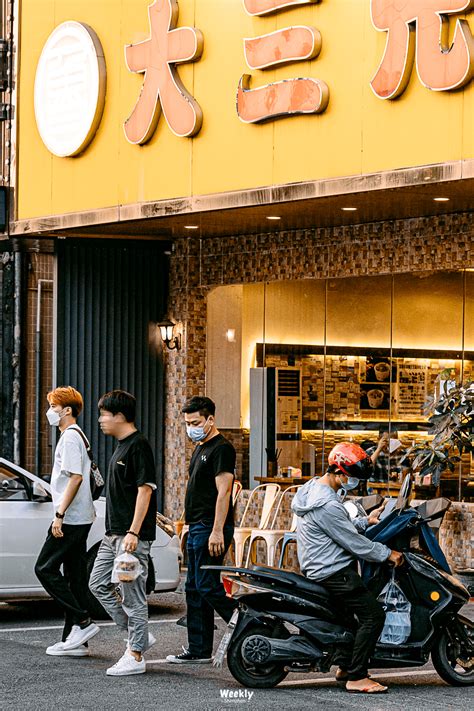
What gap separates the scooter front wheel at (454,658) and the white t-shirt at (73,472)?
282 centimetres

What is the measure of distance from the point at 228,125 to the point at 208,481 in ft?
16.9

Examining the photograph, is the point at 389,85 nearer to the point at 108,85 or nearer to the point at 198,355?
the point at 108,85

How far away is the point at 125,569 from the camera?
9.01 metres

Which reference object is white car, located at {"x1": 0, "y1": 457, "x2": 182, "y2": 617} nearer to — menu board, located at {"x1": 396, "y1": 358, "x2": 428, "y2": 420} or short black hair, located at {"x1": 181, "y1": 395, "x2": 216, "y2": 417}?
short black hair, located at {"x1": 181, "y1": 395, "x2": 216, "y2": 417}

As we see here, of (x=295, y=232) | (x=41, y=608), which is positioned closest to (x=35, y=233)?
(x=295, y=232)

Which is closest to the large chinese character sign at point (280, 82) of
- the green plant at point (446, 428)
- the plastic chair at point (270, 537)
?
the green plant at point (446, 428)

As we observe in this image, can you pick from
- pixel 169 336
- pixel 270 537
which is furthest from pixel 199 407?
pixel 169 336

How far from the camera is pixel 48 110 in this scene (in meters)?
16.0

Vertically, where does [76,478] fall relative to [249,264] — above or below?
below

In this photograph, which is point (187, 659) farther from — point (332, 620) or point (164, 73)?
point (164, 73)

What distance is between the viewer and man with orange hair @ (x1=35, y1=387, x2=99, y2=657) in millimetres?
9875

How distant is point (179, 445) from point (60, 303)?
2286 mm

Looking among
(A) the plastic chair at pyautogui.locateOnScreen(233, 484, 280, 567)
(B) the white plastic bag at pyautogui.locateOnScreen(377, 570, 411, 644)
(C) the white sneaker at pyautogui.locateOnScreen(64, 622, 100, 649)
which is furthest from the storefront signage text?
(C) the white sneaker at pyautogui.locateOnScreen(64, 622, 100, 649)

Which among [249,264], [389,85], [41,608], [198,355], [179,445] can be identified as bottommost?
[41,608]
